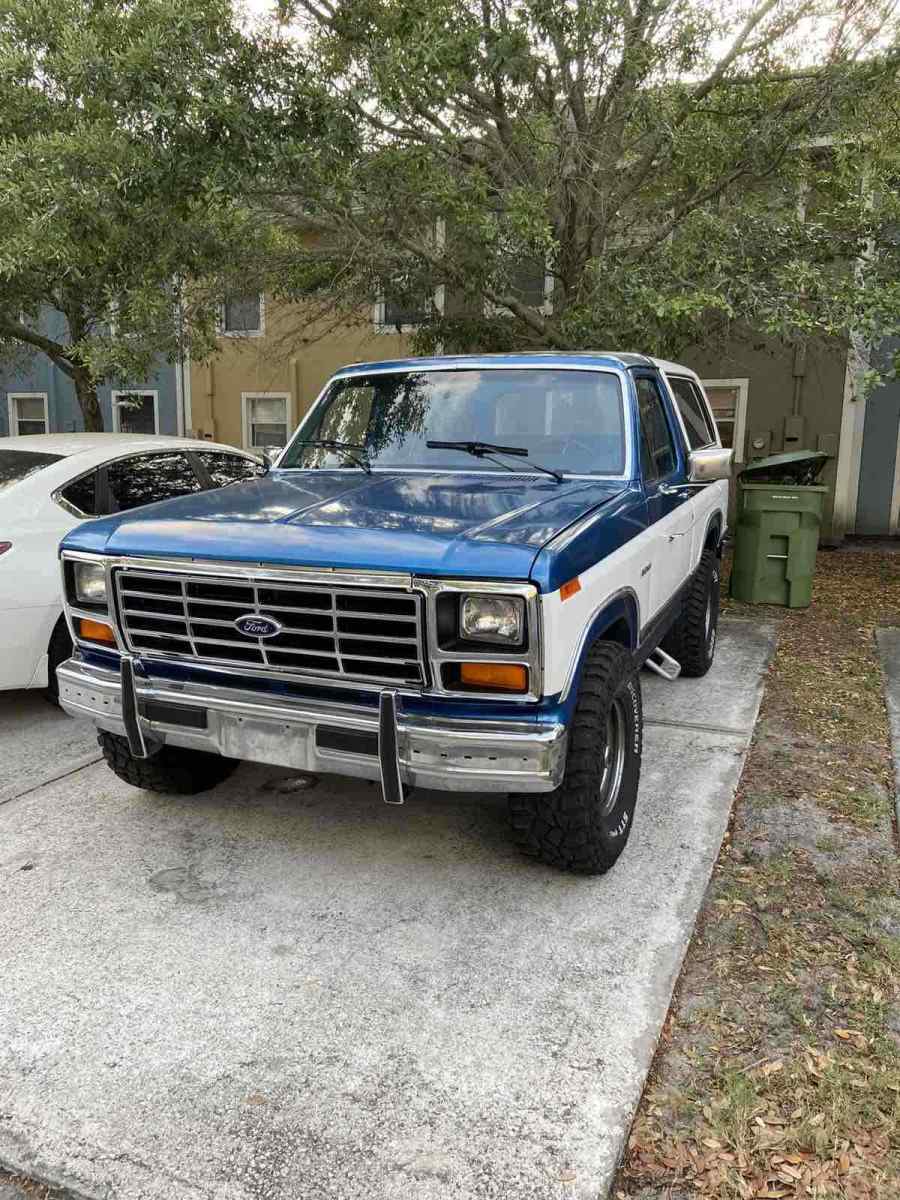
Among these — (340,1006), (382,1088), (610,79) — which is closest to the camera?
(382,1088)

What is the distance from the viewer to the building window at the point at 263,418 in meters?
15.4

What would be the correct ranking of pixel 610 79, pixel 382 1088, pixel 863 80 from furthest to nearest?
pixel 610 79, pixel 863 80, pixel 382 1088

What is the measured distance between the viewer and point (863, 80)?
7426 mm

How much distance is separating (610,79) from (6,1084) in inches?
337

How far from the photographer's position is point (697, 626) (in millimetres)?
5922

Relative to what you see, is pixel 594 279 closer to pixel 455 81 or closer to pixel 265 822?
pixel 455 81

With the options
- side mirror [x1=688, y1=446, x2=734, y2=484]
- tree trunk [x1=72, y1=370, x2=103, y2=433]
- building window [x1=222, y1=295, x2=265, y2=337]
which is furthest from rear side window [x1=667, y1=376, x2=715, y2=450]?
building window [x1=222, y1=295, x2=265, y2=337]

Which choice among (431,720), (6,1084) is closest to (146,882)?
(6,1084)

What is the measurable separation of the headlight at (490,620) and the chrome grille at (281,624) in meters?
0.16

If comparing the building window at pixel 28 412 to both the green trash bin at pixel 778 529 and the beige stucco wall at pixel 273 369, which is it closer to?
the beige stucco wall at pixel 273 369

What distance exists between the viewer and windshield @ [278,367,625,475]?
4.13 meters

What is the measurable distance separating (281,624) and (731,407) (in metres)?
11.6

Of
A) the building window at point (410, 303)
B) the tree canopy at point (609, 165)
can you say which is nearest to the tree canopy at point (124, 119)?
the tree canopy at point (609, 165)

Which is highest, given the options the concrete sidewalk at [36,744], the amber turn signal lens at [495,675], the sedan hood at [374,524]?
the sedan hood at [374,524]
